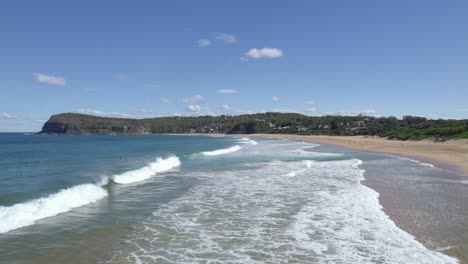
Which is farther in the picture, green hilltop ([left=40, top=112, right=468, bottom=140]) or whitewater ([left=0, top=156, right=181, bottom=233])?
green hilltop ([left=40, top=112, right=468, bottom=140])

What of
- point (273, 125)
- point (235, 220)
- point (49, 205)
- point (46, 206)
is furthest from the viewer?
point (273, 125)

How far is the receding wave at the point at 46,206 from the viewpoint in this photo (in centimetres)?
1137

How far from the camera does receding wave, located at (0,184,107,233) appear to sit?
37.3 feet

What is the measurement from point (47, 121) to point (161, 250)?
212894mm

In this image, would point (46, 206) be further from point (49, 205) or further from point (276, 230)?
point (276, 230)

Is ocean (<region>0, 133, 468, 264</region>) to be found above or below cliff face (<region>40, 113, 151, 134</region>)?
below

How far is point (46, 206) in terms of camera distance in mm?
13078

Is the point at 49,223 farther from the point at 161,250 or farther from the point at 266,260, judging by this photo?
the point at 266,260

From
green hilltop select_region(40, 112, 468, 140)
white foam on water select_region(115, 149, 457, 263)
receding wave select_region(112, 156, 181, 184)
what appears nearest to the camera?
white foam on water select_region(115, 149, 457, 263)

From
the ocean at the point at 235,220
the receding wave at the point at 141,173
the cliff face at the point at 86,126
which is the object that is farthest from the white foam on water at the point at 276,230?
the cliff face at the point at 86,126

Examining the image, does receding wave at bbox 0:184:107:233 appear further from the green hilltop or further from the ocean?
the green hilltop

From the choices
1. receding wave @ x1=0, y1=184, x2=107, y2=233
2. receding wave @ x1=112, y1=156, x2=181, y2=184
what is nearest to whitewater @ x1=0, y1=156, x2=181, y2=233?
receding wave @ x1=0, y1=184, x2=107, y2=233

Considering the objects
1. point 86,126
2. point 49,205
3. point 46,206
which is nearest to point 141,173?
point 49,205

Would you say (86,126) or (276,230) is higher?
(86,126)
